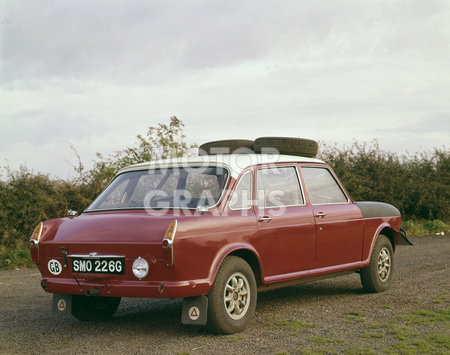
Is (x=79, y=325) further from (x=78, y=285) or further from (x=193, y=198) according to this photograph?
(x=193, y=198)

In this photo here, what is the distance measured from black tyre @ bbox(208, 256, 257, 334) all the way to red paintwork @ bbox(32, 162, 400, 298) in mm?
116

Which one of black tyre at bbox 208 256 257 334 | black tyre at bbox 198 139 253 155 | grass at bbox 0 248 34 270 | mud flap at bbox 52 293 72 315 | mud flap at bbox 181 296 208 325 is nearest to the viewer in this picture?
mud flap at bbox 181 296 208 325

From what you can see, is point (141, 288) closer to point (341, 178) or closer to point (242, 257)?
point (242, 257)

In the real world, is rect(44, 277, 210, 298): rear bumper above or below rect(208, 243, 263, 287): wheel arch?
below

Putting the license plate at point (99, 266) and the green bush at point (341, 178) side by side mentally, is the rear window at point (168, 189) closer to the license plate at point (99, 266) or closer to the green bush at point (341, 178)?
the license plate at point (99, 266)

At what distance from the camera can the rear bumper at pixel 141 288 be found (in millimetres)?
5527

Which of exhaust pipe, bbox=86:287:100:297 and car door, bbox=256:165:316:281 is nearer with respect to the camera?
exhaust pipe, bbox=86:287:100:297

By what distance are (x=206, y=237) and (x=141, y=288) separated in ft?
2.59

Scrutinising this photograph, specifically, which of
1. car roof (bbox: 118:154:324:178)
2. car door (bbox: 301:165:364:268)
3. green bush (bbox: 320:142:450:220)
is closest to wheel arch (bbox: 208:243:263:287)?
car roof (bbox: 118:154:324:178)

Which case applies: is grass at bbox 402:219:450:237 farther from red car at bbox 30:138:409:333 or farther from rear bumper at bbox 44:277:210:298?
rear bumper at bbox 44:277:210:298

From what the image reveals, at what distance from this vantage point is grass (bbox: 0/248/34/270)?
13062mm

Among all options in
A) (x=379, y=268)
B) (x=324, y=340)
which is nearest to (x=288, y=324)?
(x=324, y=340)

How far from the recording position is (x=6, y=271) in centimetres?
1248

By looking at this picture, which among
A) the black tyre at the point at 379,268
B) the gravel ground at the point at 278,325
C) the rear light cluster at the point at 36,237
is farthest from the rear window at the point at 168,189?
A: the black tyre at the point at 379,268
